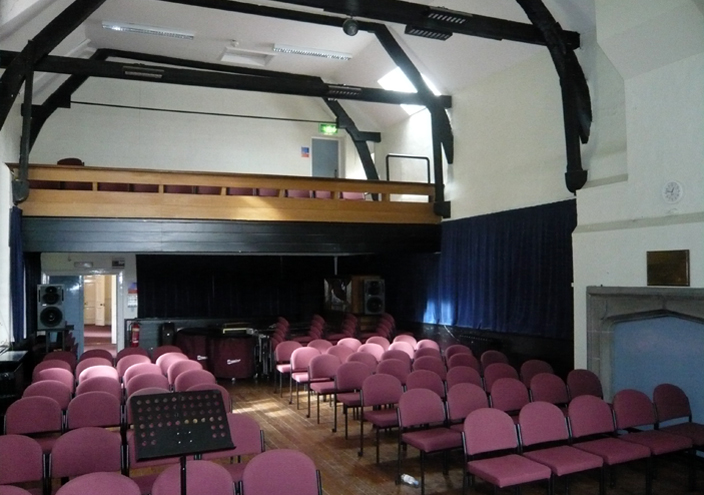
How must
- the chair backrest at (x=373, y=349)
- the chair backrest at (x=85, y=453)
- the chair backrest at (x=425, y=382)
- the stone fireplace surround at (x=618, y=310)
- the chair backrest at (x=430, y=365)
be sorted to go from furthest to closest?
the chair backrest at (x=373, y=349) → the chair backrest at (x=430, y=365) → the chair backrest at (x=425, y=382) → the stone fireplace surround at (x=618, y=310) → the chair backrest at (x=85, y=453)

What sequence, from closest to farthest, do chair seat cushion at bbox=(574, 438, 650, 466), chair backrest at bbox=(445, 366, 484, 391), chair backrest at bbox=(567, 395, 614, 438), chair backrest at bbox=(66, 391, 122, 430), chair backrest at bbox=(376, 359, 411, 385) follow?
chair seat cushion at bbox=(574, 438, 650, 466) → chair backrest at bbox=(567, 395, 614, 438) → chair backrest at bbox=(66, 391, 122, 430) → chair backrest at bbox=(445, 366, 484, 391) → chair backrest at bbox=(376, 359, 411, 385)

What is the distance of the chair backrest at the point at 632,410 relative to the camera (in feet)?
18.3

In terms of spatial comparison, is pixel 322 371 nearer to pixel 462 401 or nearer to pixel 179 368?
pixel 179 368

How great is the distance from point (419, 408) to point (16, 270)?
6.31 m

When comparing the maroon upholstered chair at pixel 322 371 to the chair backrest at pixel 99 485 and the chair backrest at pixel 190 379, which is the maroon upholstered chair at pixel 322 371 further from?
the chair backrest at pixel 99 485

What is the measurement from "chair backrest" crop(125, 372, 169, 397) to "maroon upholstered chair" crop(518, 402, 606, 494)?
3.90 metres

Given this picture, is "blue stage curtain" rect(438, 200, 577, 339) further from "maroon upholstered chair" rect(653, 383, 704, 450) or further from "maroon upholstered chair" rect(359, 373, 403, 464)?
"maroon upholstered chair" rect(359, 373, 403, 464)

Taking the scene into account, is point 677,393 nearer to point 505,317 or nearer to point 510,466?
point 510,466

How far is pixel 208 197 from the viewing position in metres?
9.59

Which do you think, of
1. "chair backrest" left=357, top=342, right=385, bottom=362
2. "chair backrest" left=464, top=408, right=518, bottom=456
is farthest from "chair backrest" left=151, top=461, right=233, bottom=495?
"chair backrest" left=357, top=342, right=385, bottom=362

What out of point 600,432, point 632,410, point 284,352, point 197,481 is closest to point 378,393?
point 600,432

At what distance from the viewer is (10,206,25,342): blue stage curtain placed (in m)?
8.30

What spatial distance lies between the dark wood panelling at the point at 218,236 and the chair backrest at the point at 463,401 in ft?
15.9

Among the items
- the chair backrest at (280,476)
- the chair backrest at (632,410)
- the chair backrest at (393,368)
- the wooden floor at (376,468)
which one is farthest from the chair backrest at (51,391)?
the chair backrest at (632,410)
